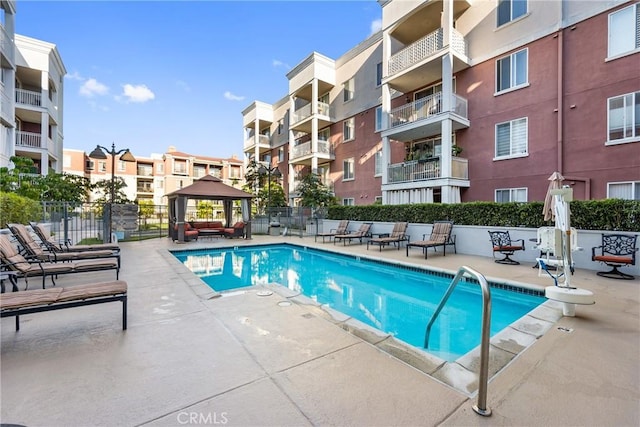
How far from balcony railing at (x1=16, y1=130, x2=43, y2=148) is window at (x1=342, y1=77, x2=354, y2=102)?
19863mm

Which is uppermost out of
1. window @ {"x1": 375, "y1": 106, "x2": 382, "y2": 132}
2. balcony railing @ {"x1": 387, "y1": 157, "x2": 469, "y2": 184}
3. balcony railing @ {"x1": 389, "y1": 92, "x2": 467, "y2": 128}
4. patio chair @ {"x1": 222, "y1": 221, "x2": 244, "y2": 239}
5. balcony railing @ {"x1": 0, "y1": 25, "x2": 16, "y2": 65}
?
balcony railing @ {"x1": 0, "y1": 25, "x2": 16, "y2": 65}

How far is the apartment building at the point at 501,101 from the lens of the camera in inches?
379

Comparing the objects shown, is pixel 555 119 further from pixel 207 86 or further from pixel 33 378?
pixel 207 86

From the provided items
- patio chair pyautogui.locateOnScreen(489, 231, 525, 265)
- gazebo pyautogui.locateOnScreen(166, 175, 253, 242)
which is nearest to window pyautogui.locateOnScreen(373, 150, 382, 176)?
gazebo pyautogui.locateOnScreen(166, 175, 253, 242)

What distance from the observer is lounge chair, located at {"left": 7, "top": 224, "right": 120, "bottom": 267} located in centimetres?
558

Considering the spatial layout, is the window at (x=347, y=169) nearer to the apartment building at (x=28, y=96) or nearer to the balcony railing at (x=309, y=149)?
the balcony railing at (x=309, y=149)

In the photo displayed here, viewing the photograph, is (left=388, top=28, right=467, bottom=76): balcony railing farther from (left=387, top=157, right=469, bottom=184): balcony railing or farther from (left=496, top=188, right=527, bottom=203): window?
(left=496, top=188, right=527, bottom=203): window

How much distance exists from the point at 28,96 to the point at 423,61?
2284cm

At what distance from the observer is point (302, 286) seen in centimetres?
766

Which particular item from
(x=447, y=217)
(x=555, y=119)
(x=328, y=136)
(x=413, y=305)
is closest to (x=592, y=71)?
(x=555, y=119)

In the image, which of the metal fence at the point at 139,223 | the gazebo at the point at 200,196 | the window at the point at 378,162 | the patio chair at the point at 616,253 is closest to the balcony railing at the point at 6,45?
the metal fence at the point at 139,223

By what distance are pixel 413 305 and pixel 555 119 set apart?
10.2 m

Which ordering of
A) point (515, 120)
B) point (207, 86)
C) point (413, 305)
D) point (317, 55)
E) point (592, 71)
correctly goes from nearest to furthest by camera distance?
point (413, 305) < point (592, 71) < point (515, 120) < point (207, 86) < point (317, 55)

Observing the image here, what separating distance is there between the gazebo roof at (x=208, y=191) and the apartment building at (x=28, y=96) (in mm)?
7170
